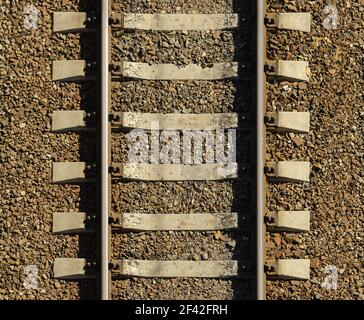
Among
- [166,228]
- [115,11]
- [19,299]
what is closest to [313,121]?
[166,228]

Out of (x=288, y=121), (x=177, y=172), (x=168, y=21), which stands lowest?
(x=177, y=172)

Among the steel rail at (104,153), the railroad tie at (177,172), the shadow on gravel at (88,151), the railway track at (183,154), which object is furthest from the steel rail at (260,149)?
the shadow on gravel at (88,151)

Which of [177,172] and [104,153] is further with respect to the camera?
[177,172]

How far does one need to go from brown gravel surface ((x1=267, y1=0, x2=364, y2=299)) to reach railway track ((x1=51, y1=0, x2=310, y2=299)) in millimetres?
133

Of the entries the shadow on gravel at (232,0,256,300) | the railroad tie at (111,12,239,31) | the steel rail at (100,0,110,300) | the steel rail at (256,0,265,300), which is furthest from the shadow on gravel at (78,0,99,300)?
the steel rail at (256,0,265,300)

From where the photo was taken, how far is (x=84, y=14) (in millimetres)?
8016

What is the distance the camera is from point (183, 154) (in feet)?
26.2

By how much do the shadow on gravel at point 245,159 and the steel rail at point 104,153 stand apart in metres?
1.69

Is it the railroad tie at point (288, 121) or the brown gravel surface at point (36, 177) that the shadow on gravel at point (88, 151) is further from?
the railroad tie at point (288, 121)

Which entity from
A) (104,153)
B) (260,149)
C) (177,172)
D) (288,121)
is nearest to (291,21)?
(288,121)

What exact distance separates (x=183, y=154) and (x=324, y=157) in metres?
1.88

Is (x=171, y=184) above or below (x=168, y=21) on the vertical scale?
below

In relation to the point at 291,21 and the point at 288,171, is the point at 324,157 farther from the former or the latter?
the point at 291,21

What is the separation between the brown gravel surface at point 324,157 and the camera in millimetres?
8016
